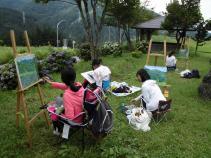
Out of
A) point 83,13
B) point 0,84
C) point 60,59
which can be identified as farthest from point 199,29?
point 0,84

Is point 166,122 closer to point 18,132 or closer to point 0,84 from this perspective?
point 18,132

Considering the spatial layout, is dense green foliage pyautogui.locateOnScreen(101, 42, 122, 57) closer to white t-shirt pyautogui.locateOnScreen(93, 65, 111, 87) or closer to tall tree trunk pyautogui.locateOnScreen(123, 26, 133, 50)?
tall tree trunk pyautogui.locateOnScreen(123, 26, 133, 50)

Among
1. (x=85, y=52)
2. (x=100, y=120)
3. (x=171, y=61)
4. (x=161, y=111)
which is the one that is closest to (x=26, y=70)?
(x=100, y=120)

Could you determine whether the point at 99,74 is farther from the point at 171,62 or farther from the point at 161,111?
the point at 171,62

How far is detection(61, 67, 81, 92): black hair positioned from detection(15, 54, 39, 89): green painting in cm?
72

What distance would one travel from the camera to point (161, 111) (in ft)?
21.7

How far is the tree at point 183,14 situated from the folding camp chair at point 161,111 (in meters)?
18.7

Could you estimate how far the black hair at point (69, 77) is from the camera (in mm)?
5039

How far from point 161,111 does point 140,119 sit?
539 millimetres

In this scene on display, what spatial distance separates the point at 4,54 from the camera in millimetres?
15383

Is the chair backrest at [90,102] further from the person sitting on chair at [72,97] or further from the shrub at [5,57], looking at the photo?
the shrub at [5,57]

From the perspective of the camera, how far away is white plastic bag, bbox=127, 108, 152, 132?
6348 millimetres

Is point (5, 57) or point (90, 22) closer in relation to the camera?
point (90, 22)

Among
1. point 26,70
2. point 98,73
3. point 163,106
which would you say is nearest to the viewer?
point 26,70
